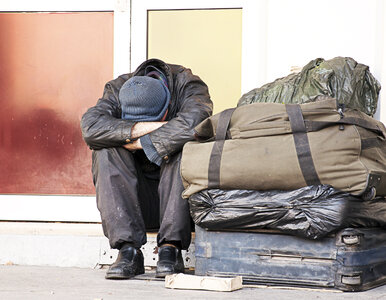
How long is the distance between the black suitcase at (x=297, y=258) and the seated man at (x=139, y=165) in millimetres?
186

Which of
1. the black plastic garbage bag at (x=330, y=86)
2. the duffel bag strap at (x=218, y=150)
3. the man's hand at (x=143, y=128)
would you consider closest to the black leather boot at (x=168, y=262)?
the duffel bag strap at (x=218, y=150)

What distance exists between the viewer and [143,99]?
3814 mm

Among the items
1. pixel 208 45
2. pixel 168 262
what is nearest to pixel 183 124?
pixel 168 262

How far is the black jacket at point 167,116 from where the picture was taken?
146 inches

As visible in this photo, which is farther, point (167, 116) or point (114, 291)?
point (167, 116)

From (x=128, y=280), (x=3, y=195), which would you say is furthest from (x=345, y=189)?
(x=3, y=195)

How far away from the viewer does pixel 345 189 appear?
3.17m

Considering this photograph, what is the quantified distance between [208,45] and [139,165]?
127 cm

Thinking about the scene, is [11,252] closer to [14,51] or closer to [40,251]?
[40,251]

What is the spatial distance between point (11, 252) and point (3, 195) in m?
0.82

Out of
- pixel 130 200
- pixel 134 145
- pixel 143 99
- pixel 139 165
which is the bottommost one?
pixel 130 200

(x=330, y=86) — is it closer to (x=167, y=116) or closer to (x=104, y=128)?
(x=167, y=116)

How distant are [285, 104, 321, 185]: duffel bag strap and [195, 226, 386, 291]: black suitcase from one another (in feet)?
0.90

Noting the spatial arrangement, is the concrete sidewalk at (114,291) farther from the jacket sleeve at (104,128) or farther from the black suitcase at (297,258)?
the jacket sleeve at (104,128)
